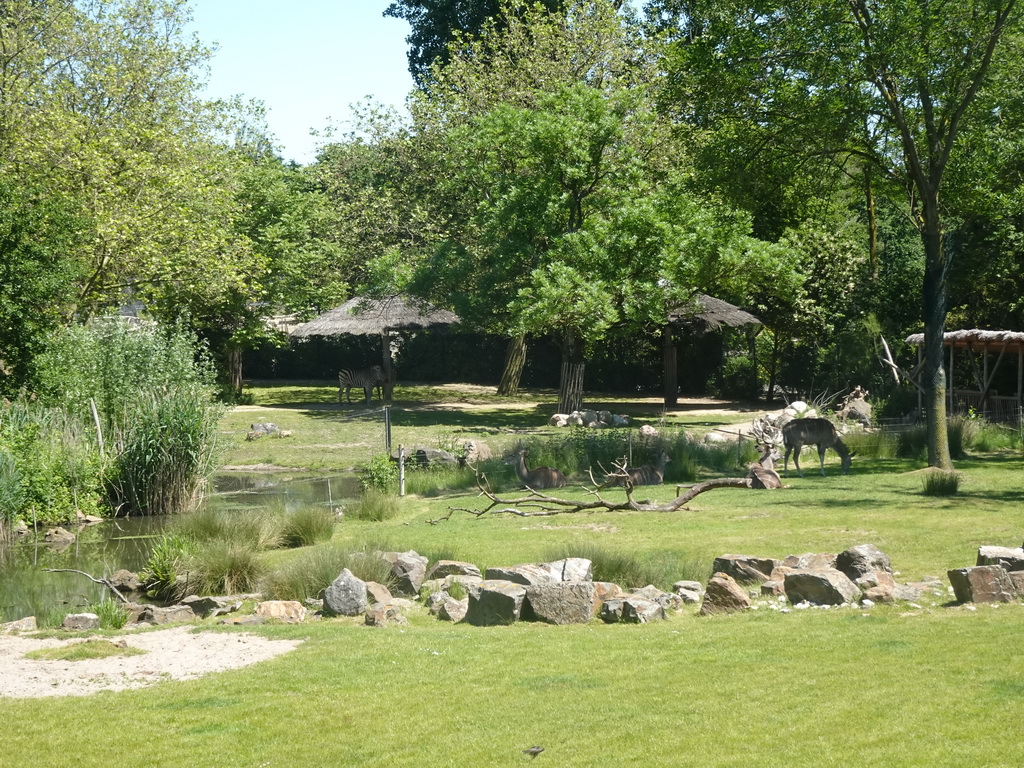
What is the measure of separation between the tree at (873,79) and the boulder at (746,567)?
10562 millimetres

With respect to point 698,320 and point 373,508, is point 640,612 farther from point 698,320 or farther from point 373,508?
point 698,320

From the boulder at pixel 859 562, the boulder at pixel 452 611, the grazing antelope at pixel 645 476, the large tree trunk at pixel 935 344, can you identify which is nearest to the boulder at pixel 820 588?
the boulder at pixel 859 562

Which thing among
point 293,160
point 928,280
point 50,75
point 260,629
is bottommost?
point 260,629

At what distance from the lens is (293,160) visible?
86.8 metres

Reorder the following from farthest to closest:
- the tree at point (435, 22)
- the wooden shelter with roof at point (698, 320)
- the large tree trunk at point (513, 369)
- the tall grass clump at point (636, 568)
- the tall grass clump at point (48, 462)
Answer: the tree at point (435, 22) < the large tree trunk at point (513, 369) < the wooden shelter with roof at point (698, 320) < the tall grass clump at point (48, 462) < the tall grass clump at point (636, 568)

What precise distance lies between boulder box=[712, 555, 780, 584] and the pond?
7.16m

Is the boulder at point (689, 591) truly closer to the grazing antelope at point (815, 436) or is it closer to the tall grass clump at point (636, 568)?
the tall grass clump at point (636, 568)

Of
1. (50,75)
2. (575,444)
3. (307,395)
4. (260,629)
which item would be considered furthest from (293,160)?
(260,629)

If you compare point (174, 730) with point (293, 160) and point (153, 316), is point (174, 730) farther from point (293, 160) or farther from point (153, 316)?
point (293, 160)

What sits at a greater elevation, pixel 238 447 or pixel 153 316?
pixel 153 316

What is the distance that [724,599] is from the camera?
1080cm

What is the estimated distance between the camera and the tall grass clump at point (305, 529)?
17188 mm

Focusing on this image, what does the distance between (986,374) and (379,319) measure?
68.5ft

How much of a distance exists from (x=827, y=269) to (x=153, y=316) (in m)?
21.6
